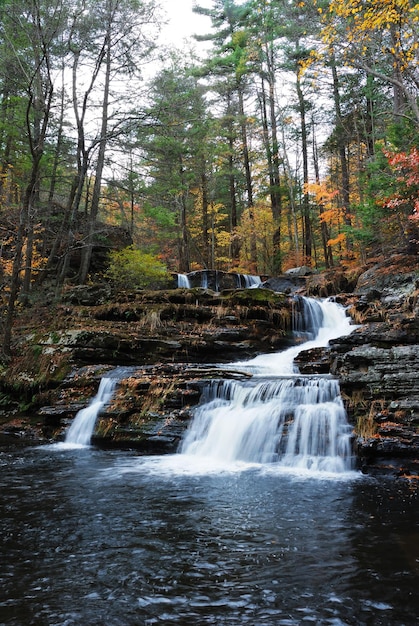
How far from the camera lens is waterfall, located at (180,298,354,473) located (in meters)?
6.63

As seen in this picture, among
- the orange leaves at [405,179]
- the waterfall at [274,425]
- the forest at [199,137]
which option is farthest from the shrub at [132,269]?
the orange leaves at [405,179]

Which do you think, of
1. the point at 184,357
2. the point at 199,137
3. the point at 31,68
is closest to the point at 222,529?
the point at 184,357

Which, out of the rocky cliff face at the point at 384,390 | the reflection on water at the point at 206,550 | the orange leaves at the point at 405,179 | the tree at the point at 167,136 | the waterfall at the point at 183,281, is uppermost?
the tree at the point at 167,136

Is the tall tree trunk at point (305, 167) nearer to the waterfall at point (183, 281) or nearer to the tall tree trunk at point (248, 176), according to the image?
the tall tree trunk at point (248, 176)

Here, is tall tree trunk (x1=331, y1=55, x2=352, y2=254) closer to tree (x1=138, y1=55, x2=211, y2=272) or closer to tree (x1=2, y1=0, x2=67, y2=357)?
tree (x1=138, y1=55, x2=211, y2=272)

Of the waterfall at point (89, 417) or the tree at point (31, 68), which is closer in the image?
the waterfall at point (89, 417)

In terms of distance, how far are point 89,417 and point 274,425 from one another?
13.1 ft

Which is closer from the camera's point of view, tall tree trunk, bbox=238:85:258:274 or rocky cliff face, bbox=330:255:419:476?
rocky cliff face, bbox=330:255:419:476

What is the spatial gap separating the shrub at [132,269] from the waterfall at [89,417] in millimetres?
6162

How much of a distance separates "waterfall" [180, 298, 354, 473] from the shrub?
24.6 feet

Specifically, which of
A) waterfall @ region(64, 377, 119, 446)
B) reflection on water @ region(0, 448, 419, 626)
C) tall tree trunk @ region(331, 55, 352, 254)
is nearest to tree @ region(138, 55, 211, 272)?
tall tree trunk @ region(331, 55, 352, 254)

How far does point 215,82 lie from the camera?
2530cm

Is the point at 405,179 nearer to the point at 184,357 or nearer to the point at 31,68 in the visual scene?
the point at 184,357

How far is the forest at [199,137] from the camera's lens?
1159 centimetres
